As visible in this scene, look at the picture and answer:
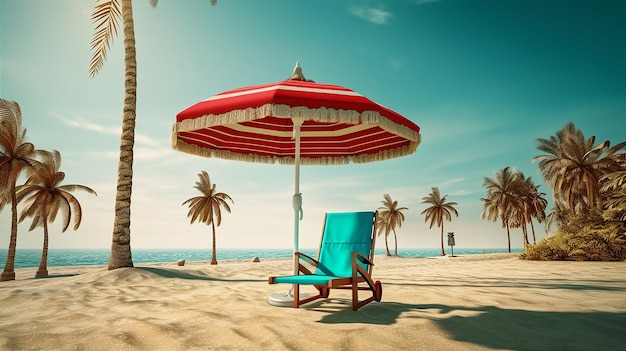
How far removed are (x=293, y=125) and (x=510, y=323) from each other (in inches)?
138

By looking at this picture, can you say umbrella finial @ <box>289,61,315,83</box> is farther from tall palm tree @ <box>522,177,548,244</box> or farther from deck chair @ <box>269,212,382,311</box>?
tall palm tree @ <box>522,177,548,244</box>

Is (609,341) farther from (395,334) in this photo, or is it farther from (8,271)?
(8,271)

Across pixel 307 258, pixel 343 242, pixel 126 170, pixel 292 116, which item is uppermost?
pixel 126 170

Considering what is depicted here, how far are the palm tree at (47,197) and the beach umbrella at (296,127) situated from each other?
1809 cm

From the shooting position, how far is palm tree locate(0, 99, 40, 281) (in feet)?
51.3

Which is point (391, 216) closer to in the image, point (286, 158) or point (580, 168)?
point (580, 168)

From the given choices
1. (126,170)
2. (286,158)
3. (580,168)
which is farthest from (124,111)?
(580,168)

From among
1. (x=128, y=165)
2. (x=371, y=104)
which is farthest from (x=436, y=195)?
(x=371, y=104)

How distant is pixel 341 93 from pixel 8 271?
65.4 ft

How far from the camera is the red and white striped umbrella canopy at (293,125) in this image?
3.46m

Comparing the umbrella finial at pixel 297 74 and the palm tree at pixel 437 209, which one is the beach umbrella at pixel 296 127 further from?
the palm tree at pixel 437 209

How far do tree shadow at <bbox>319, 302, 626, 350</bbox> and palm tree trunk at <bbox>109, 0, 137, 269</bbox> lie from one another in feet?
26.1

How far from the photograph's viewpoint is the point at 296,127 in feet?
14.7

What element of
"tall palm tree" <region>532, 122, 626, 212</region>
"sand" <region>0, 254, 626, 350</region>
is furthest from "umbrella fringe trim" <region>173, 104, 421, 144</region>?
"tall palm tree" <region>532, 122, 626, 212</region>
